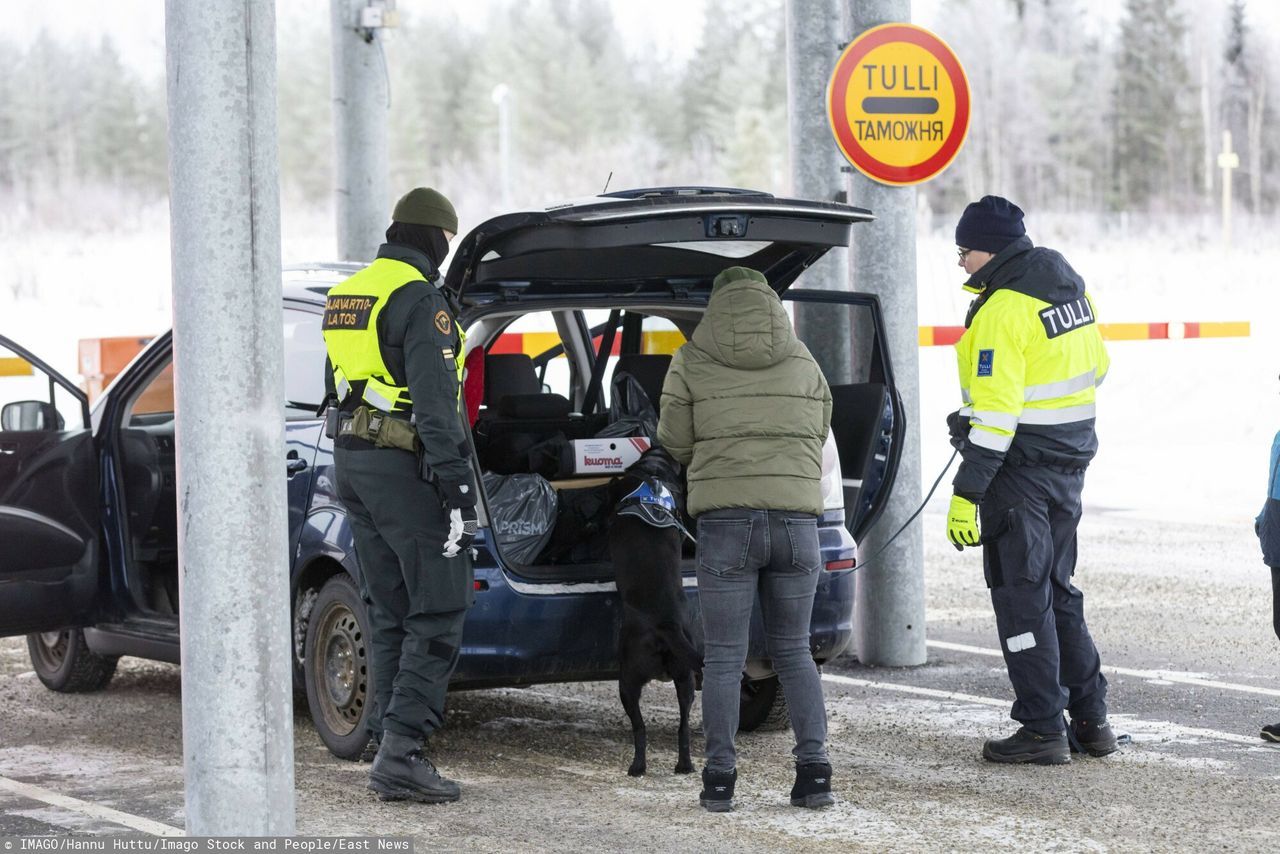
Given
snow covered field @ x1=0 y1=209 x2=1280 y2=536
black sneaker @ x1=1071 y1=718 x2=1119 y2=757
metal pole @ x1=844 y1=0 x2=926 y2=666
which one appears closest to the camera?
black sneaker @ x1=1071 y1=718 x2=1119 y2=757

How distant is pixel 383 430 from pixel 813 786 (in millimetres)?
1825

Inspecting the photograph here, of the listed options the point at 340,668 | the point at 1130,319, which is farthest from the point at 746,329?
the point at 1130,319

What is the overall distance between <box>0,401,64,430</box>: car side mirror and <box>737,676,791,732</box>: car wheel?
9.35ft

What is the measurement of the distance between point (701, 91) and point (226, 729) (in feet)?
282

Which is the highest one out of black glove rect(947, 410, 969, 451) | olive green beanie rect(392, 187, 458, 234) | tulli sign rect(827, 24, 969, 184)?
tulli sign rect(827, 24, 969, 184)

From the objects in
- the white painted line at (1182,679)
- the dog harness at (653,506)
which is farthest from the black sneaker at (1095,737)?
the dog harness at (653,506)

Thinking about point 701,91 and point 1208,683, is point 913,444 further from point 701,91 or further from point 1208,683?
point 701,91

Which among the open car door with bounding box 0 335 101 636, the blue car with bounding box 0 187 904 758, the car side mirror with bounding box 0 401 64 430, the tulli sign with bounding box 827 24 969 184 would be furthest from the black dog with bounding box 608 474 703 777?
the tulli sign with bounding box 827 24 969 184

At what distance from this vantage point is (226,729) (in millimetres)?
4320

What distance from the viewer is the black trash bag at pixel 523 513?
7.00 metres

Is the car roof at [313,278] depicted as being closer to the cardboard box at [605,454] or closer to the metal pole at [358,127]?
the cardboard box at [605,454]

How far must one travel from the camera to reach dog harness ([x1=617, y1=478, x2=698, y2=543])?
6.64 metres

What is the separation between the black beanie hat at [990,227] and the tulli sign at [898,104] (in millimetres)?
1565

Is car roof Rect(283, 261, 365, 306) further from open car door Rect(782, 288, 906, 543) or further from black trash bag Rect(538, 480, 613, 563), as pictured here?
open car door Rect(782, 288, 906, 543)
